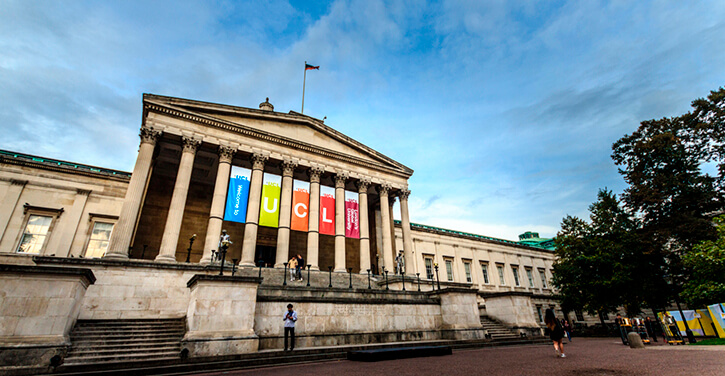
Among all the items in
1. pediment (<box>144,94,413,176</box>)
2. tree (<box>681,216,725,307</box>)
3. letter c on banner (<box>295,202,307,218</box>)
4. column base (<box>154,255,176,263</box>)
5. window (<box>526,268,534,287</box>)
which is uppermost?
pediment (<box>144,94,413,176</box>)

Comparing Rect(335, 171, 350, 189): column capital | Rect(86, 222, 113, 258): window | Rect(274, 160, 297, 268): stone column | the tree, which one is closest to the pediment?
Rect(335, 171, 350, 189): column capital

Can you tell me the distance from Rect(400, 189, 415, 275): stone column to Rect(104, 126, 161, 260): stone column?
18.5m

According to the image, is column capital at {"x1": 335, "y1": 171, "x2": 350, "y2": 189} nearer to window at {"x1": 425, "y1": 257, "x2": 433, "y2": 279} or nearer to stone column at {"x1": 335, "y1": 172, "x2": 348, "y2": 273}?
stone column at {"x1": 335, "y1": 172, "x2": 348, "y2": 273}

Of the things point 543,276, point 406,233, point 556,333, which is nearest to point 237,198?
point 406,233

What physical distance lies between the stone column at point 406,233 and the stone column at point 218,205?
561 inches

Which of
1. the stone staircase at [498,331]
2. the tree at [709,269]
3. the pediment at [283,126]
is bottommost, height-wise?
the stone staircase at [498,331]

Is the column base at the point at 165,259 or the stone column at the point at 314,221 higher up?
the stone column at the point at 314,221

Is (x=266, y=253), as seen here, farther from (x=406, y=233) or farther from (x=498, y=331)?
(x=498, y=331)

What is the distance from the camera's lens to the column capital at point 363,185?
26.7 m

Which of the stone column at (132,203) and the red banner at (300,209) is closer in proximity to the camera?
the stone column at (132,203)

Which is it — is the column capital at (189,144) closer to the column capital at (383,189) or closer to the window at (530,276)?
the column capital at (383,189)

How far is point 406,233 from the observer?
26984 mm

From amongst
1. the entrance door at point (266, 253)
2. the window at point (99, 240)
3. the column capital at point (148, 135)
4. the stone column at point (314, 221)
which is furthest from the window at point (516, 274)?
the window at point (99, 240)

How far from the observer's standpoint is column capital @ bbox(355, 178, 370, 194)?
1051 inches
